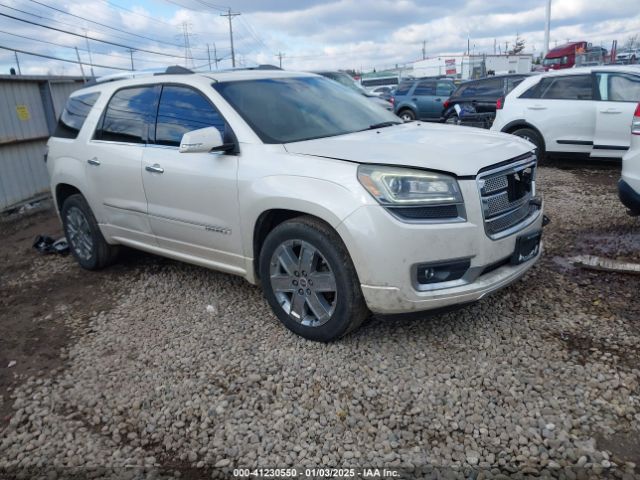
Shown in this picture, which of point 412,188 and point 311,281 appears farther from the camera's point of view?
point 311,281

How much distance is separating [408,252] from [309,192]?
27.6 inches

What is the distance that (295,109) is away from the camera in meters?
3.96

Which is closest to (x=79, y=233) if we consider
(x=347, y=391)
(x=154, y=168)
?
(x=154, y=168)

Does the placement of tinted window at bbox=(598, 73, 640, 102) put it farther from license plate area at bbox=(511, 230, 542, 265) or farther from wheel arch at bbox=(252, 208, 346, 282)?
wheel arch at bbox=(252, 208, 346, 282)

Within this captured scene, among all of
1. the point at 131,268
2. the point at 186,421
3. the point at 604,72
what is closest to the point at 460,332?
the point at 186,421

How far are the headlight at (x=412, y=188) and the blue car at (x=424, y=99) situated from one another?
15.1m

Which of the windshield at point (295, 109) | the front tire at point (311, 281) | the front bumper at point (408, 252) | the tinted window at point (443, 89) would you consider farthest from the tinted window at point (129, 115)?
the tinted window at point (443, 89)

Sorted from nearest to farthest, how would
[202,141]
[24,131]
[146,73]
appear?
[202,141], [146,73], [24,131]

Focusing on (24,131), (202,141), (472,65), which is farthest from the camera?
(472,65)

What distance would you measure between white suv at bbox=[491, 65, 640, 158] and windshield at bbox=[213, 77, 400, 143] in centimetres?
496

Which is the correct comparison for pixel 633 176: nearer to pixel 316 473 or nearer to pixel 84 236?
pixel 316 473

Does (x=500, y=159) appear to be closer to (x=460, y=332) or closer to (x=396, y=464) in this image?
(x=460, y=332)

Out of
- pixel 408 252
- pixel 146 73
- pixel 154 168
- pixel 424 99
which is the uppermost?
pixel 146 73

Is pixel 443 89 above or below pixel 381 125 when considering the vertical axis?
below
